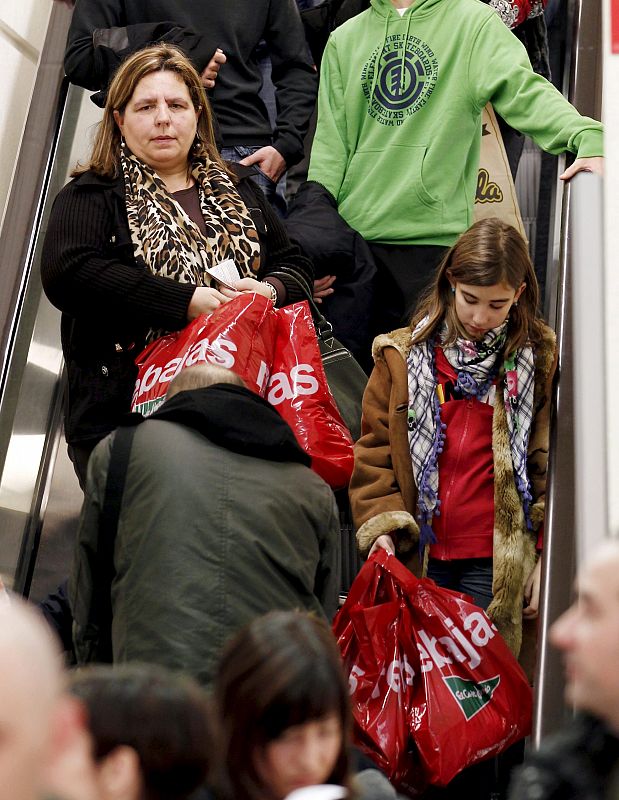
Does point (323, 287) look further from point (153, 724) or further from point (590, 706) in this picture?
point (590, 706)

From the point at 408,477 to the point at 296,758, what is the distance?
82.7 inches

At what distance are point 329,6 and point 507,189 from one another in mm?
1319

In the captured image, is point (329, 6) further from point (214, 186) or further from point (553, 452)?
point (553, 452)

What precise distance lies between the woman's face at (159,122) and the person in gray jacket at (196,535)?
1485 millimetres

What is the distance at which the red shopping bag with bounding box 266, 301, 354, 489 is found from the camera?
4.18 metres

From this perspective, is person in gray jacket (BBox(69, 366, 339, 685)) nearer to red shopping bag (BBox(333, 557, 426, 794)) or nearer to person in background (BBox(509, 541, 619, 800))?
red shopping bag (BBox(333, 557, 426, 794))

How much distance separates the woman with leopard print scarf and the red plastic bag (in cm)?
103

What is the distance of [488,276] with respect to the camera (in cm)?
441

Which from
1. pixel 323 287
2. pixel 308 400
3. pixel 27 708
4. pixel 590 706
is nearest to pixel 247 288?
pixel 308 400

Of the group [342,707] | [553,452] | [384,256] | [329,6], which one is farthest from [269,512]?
[329,6]

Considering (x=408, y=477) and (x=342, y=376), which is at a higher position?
(x=342, y=376)

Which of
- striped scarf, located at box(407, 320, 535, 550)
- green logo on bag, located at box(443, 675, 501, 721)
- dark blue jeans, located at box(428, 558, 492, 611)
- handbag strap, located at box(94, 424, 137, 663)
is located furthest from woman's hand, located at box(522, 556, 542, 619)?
handbag strap, located at box(94, 424, 137, 663)

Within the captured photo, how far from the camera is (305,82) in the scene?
5934mm

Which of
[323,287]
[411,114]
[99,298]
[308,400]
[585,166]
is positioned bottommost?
[308,400]
